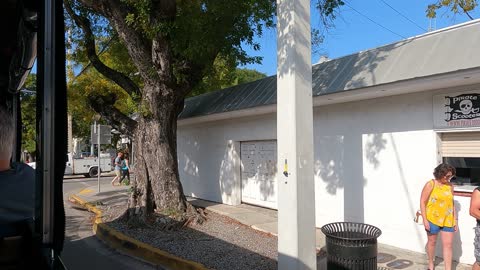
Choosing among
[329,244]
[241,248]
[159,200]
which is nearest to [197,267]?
[241,248]

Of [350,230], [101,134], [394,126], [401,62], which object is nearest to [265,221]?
[394,126]

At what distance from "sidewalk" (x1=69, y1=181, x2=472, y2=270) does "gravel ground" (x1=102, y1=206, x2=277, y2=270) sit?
14.2 inches

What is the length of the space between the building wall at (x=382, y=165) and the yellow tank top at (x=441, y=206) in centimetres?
112

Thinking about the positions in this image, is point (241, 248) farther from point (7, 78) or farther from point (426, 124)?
point (7, 78)

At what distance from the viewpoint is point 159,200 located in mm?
9836

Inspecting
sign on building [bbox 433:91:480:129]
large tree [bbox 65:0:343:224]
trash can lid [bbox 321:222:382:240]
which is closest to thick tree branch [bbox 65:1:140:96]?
large tree [bbox 65:0:343:224]

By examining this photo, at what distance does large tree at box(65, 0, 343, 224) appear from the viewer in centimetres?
850

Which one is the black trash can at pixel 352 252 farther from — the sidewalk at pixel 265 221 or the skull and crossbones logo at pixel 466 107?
the skull and crossbones logo at pixel 466 107

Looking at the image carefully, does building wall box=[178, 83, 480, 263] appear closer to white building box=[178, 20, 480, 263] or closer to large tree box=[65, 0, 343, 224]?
white building box=[178, 20, 480, 263]

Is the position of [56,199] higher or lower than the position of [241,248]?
higher

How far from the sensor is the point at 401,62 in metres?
6.89

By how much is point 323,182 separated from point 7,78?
6807 mm

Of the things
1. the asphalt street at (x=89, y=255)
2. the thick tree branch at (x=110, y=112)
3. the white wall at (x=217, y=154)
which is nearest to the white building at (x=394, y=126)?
the white wall at (x=217, y=154)

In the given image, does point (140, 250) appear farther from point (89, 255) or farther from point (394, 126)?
point (394, 126)
